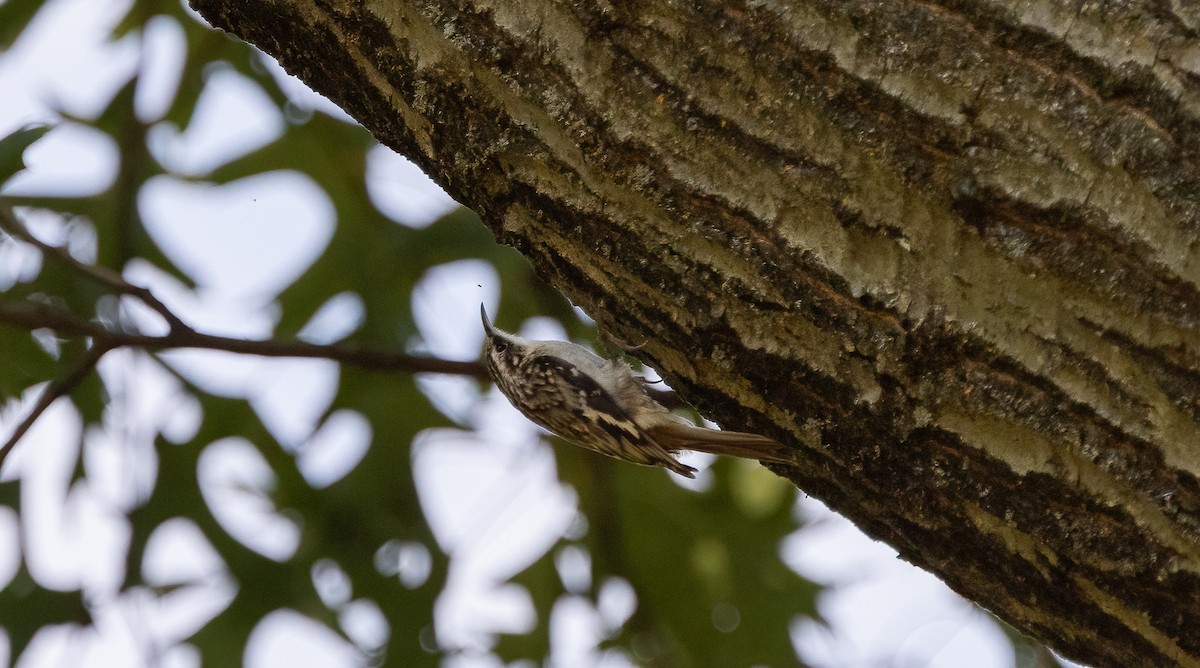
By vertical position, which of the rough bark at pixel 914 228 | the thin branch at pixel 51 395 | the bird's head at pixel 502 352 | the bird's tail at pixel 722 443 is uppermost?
the rough bark at pixel 914 228

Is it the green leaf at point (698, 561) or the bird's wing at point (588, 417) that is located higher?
the bird's wing at point (588, 417)

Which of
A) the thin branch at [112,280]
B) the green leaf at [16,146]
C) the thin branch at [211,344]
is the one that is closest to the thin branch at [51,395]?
the thin branch at [211,344]

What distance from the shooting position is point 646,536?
4445 millimetres

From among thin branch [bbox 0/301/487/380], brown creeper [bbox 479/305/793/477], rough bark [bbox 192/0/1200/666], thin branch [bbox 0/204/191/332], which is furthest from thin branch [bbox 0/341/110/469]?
rough bark [bbox 192/0/1200/666]

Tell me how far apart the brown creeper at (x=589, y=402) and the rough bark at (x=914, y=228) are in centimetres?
74

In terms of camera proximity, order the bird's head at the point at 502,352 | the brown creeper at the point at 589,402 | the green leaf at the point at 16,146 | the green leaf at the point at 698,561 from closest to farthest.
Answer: the green leaf at the point at 16,146 < the brown creeper at the point at 589,402 < the bird's head at the point at 502,352 < the green leaf at the point at 698,561

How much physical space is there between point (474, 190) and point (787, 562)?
303 cm

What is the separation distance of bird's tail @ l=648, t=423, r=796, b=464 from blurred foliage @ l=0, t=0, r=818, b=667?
106cm

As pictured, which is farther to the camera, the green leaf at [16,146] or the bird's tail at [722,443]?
the green leaf at [16,146]

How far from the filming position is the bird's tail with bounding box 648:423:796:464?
1.95 meters

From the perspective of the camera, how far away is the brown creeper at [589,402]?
9.47 feet

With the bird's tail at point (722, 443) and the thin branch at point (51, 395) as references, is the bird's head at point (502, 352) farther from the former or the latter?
the thin branch at point (51, 395)

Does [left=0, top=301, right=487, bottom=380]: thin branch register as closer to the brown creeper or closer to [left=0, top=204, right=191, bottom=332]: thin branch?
[left=0, top=204, right=191, bottom=332]: thin branch

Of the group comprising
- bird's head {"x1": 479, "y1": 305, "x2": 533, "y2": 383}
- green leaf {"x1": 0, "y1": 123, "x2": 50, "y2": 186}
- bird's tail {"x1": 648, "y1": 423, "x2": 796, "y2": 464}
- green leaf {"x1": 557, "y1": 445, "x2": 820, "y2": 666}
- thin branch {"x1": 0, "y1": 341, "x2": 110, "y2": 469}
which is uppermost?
bird's tail {"x1": 648, "y1": 423, "x2": 796, "y2": 464}
